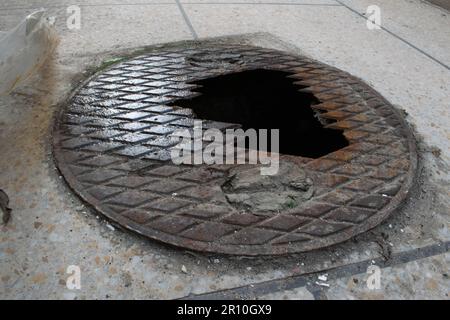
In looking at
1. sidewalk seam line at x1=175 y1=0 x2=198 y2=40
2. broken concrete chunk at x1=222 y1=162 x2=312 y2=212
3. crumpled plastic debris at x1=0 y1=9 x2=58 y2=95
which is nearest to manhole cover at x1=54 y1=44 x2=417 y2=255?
broken concrete chunk at x1=222 y1=162 x2=312 y2=212

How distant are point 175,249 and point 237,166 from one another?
0.49 metres

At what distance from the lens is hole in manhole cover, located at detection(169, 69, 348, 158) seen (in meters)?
2.14

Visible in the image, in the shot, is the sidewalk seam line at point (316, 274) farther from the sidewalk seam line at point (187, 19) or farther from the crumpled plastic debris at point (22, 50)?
the sidewalk seam line at point (187, 19)

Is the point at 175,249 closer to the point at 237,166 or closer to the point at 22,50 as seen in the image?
the point at 237,166

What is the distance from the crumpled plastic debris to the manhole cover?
0.27m

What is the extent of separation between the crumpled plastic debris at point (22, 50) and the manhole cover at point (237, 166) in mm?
269

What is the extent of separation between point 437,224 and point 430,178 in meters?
0.31

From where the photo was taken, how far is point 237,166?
1696 mm

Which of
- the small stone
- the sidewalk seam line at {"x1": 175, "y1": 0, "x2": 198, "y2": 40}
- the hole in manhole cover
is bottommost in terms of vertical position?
the small stone

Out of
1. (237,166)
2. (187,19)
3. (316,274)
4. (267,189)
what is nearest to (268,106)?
(237,166)

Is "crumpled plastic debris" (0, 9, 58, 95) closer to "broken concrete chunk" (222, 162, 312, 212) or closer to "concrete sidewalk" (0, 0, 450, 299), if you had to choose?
"concrete sidewalk" (0, 0, 450, 299)

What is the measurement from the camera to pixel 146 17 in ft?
10.6

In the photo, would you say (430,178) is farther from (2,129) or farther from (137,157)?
(2,129)

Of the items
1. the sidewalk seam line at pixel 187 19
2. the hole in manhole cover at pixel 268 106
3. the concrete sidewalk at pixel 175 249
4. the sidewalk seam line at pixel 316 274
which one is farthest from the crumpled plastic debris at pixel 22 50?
the sidewalk seam line at pixel 316 274
